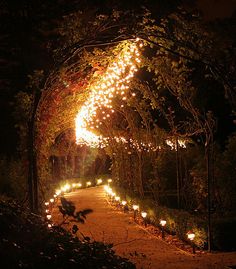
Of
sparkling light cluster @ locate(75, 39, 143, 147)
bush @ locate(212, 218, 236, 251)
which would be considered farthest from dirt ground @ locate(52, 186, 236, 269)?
sparkling light cluster @ locate(75, 39, 143, 147)

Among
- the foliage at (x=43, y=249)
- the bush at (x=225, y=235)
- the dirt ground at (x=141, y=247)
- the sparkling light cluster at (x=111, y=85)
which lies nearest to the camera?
the foliage at (x=43, y=249)

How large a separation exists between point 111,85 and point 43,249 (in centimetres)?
984

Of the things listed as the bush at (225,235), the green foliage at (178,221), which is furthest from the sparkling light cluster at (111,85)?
the bush at (225,235)

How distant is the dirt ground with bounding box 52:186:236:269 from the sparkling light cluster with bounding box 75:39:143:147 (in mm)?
3416

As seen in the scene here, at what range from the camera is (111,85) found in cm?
1305

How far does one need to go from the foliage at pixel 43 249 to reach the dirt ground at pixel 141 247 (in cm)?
74

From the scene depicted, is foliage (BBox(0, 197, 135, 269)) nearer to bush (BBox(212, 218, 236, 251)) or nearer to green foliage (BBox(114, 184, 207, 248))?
bush (BBox(212, 218, 236, 251))

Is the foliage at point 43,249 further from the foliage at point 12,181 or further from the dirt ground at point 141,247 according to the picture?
the foliage at point 12,181

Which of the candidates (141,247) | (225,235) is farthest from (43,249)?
(141,247)

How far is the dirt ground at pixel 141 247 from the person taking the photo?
7125 millimetres

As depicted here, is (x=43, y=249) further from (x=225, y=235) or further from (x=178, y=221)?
(x=178, y=221)

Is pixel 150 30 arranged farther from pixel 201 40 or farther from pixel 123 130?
pixel 123 130

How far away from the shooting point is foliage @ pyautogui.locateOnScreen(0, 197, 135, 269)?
312 cm

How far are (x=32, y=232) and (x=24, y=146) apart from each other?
5129mm
